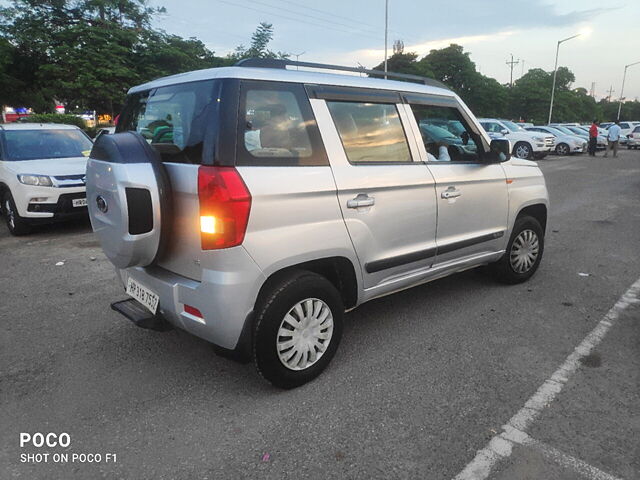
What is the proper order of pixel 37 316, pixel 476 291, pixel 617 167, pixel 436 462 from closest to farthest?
pixel 436 462, pixel 37 316, pixel 476 291, pixel 617 167

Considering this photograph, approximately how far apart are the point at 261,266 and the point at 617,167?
63.8 feet

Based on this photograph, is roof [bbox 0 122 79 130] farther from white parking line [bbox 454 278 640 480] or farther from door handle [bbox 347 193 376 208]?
white parking line [bbox 454 278 640 480]

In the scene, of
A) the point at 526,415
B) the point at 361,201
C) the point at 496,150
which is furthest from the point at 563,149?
the point at 526,415

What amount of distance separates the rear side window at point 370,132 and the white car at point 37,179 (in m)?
5.15

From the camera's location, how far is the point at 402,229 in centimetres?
329

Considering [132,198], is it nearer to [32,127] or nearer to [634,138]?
[32,127]

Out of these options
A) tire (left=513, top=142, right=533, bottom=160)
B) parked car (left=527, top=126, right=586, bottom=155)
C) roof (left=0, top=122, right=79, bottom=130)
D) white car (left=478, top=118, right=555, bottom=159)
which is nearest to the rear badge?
roof (left=0, top=122, right=79, bottom=130)

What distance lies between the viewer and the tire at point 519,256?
176 inches

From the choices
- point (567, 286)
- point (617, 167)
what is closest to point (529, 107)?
point (617, 167)

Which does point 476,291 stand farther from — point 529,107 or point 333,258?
point 529,107

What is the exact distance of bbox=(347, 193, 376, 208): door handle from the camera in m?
2.92

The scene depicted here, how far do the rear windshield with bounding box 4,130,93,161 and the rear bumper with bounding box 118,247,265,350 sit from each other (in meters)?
5.46

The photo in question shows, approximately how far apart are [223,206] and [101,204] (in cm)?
88

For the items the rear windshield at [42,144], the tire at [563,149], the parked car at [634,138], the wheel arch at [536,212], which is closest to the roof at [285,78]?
the wheel arch at [536,212]
